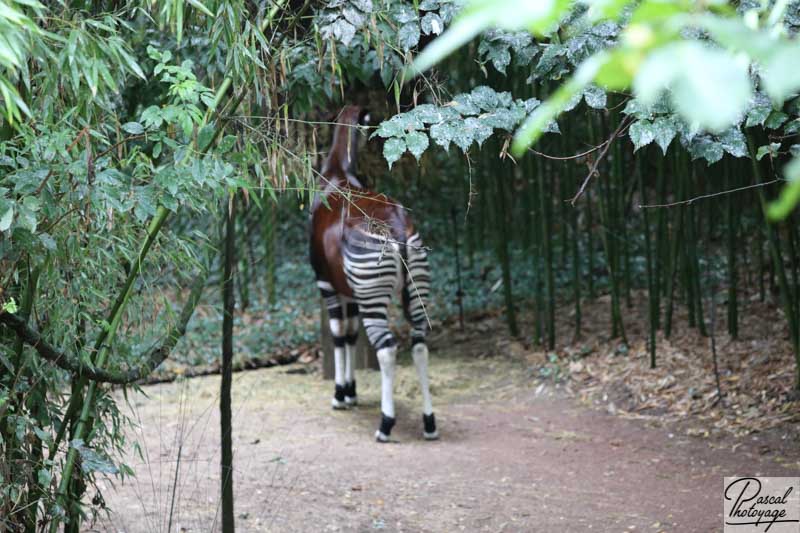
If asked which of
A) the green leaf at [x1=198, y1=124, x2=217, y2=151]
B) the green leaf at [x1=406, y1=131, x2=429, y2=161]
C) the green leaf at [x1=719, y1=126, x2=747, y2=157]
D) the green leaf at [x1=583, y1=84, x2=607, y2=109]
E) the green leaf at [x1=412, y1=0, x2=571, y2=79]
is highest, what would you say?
the green leaf at [x1=583, y1=84, x2=607, y2=109]

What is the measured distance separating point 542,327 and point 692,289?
1205 millimetres

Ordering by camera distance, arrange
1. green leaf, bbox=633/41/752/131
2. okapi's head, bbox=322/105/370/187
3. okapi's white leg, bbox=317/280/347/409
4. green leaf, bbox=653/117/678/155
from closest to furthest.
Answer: green leaf, bbox=633/41/752/131
green leaf, bbox=653/117/678/155
okapi's head, bbox=322/105/370/187
okapi's white leg, bbox=317/280/347/409

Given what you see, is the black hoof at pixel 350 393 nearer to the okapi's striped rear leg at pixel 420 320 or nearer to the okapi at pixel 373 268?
the okapi at pixel 373 268

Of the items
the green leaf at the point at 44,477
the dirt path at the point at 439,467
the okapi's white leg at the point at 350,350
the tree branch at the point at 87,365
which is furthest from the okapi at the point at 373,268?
the green leaf at the point at 44,477

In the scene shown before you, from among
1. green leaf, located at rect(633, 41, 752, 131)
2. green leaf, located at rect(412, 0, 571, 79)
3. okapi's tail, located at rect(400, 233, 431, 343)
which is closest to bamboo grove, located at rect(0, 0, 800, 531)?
green leaf, located at rect(412, 0, 571, 79)

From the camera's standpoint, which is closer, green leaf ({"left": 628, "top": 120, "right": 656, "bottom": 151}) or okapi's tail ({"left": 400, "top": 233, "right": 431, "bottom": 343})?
green leaf ({"left": 628, "top": 120, "right": 656, "bottom": 151})

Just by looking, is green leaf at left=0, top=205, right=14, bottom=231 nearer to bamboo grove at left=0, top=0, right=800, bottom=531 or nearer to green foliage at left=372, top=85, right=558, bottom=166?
bamboo grove at left=0, top=0, right=800, bottom=531

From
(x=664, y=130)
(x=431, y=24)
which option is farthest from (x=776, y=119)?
(x=431, y=24)

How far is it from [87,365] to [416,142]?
1.03m

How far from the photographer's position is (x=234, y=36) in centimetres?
207

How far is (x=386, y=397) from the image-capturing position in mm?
4484

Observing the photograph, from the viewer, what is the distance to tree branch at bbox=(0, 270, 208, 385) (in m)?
2.04

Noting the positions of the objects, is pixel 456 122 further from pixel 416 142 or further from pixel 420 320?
pixel 420 320

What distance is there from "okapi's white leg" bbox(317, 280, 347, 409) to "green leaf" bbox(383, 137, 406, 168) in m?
2.88
